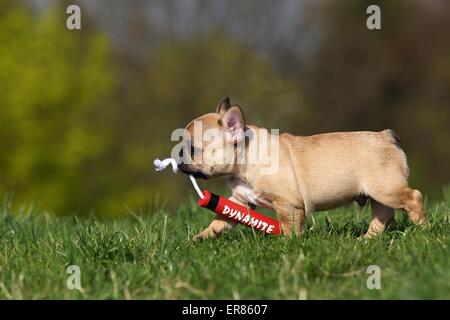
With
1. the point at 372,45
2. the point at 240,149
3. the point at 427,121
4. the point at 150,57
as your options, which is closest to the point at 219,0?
the point at 150,57

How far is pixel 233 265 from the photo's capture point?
5.07 metres

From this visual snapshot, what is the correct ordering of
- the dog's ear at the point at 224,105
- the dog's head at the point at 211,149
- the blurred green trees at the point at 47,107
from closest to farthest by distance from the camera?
1. the dog's head at the point at 211,149
2. the dog's ear at the point at 224,105
3. the blurred green trees at the point at 47,107

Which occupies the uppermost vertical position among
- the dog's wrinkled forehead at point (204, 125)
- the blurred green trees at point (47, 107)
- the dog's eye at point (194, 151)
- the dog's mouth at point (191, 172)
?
the dog's wrinkled forehead at point (204, 125)

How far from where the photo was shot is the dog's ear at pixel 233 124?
6.29 metres

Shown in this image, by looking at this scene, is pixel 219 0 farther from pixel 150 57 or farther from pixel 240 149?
pixel 240 149

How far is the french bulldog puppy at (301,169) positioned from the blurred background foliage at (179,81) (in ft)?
77.2

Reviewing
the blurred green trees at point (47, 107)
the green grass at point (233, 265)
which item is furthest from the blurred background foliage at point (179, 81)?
the green grass at point (233, 265)

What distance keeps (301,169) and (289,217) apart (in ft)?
1.34

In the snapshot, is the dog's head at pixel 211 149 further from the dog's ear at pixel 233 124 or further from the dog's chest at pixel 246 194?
the dog's chest at pixel 246 194

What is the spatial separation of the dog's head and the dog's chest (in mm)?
138

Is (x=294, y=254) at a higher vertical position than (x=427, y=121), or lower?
higher
